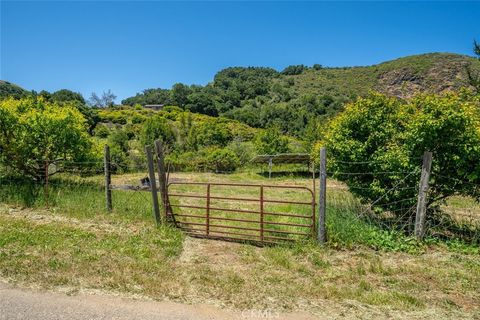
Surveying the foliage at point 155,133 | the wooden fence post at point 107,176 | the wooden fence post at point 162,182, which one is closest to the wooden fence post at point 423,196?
the wooden fence post at point 162,182

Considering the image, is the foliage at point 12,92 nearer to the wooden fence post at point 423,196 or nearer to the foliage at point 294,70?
the wooden fence post at point 423,196

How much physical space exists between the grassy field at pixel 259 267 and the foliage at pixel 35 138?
227 inches

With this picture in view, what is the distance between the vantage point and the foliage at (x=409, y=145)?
7.75 metres

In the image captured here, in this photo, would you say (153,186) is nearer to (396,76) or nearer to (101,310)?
(101,310)

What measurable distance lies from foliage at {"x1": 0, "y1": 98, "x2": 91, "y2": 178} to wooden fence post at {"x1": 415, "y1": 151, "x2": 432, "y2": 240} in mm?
13490

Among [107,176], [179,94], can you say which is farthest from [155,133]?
[179,94]

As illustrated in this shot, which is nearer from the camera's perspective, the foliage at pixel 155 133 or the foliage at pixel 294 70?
the foliage at pixel 155 133

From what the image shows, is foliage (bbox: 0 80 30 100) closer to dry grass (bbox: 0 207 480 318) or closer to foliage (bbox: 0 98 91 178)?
foliage (bbox: 0 98 91 178)

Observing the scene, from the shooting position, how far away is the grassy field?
4.88 metres

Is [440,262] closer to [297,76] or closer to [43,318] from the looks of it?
[43,318]

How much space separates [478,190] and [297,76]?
119285mm

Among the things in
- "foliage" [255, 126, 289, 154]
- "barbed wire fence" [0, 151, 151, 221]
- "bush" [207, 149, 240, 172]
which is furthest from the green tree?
"barbed wire fence" [0, 151, 151, 221]

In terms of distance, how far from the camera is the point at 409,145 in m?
8.26

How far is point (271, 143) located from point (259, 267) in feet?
91.7
